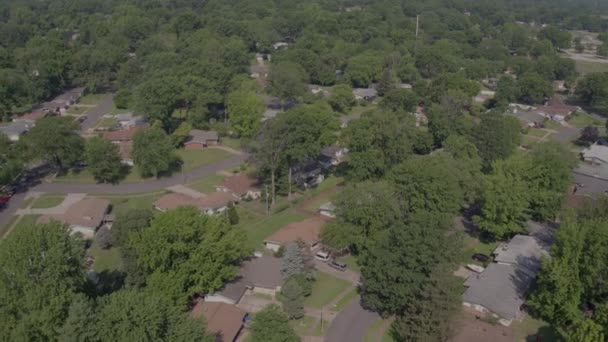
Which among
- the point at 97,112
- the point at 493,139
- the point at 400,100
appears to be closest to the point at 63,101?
the point at 97,112

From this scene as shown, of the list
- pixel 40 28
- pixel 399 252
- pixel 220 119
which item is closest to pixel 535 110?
pixel 220 119

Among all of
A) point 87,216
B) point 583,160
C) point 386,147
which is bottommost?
point 583,160

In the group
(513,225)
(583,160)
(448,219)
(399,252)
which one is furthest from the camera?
(583,160)

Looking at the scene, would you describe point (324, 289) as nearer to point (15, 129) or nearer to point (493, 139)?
point (493, 139)

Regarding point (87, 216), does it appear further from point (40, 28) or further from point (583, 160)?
point (40, 28)

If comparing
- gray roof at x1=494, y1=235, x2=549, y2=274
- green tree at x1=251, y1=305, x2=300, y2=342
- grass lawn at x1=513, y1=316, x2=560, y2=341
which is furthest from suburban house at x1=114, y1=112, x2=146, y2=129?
grass lawn at x1=513, y1=316, x2=560, y2=341
